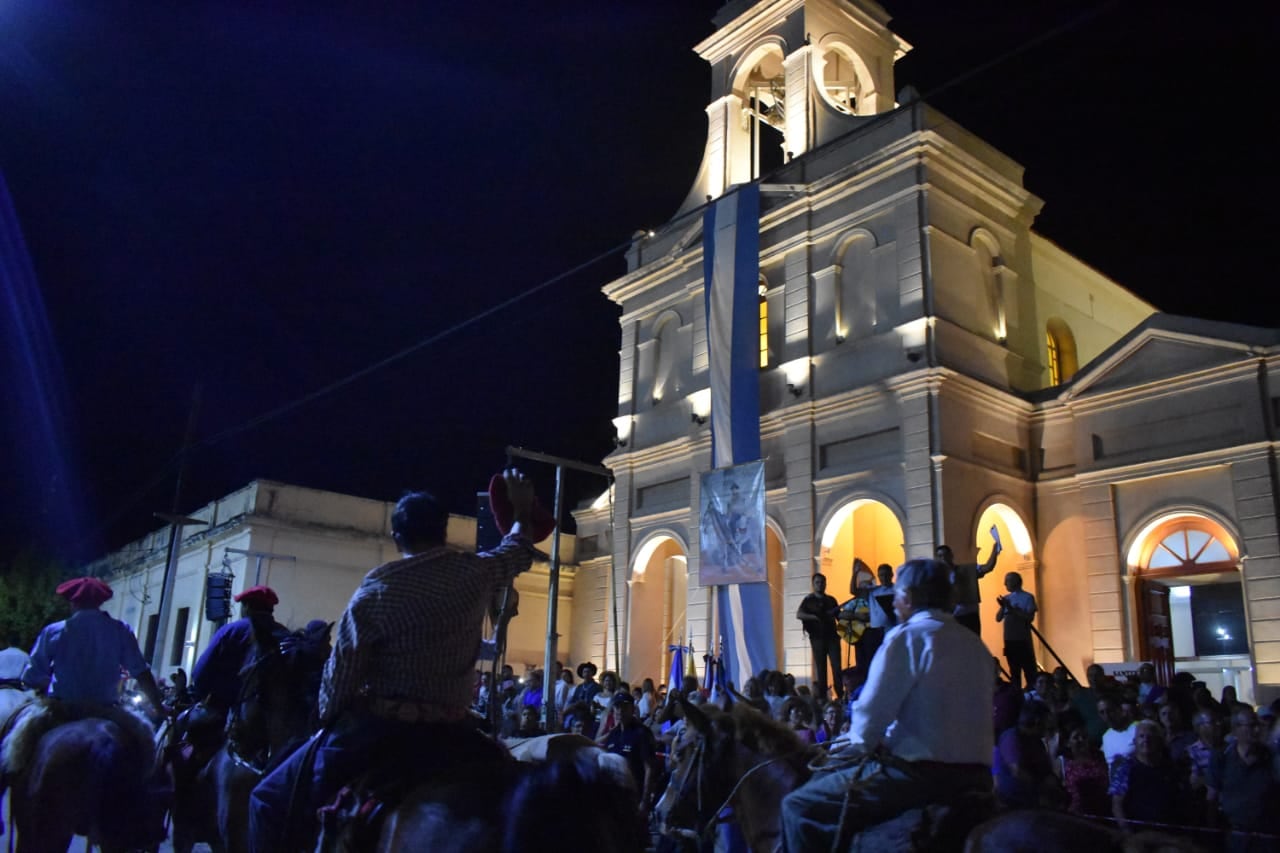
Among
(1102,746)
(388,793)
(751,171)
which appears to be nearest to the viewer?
(388,793)

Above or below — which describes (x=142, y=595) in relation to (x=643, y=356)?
below

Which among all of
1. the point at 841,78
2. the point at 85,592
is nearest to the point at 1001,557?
the point at 841,78

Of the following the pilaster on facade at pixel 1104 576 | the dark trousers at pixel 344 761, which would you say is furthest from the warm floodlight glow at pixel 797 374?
the dark trousers at pixel 344 761

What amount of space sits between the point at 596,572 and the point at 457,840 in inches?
1041

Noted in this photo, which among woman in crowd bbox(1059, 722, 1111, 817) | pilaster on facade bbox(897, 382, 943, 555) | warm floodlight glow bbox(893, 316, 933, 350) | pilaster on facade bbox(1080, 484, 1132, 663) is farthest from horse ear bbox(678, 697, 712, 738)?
warm floodlight glow bbox(893, 316, 933, 350)

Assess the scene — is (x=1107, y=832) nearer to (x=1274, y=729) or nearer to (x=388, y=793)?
(x=388, y=793)

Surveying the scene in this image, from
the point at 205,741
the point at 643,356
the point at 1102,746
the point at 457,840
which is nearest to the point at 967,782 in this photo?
the point at 457,840

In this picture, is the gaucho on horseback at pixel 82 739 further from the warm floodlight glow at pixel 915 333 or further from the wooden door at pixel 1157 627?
the wooden door at pixel 1157 627

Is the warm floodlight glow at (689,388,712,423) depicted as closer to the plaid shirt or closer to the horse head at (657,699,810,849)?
the horse head at (657,699,810,849)

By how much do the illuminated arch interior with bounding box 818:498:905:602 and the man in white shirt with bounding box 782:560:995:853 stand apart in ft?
57.8

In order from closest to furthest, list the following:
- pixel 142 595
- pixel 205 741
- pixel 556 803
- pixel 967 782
A: pixel 556 803 → pixel 967 782 → pixel 205 741 → pixel 142 595

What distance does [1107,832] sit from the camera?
3.92 meters

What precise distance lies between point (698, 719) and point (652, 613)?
20.0m

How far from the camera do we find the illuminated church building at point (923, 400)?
1864 centimetres
